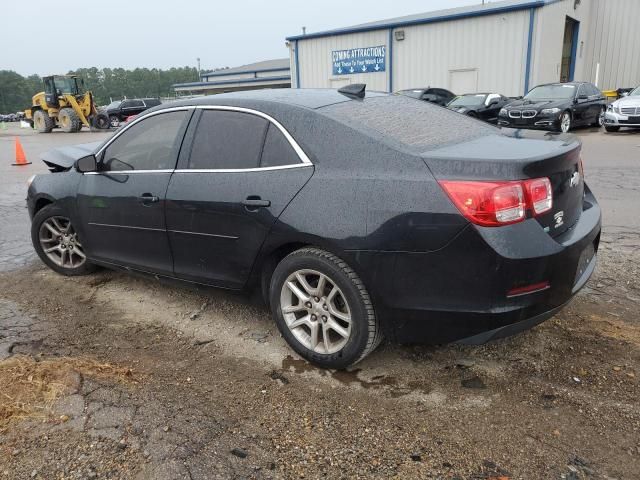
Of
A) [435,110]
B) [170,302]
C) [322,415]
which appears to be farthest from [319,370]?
[435,110]

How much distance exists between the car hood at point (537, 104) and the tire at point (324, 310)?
14231 millimetres

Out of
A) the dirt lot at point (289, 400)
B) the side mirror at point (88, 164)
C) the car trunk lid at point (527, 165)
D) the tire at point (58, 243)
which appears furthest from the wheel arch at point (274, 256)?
the tire at point (58, 243)

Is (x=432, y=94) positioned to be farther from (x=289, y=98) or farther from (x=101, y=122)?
(x=101, y=122)

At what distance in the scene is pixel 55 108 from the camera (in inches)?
1096

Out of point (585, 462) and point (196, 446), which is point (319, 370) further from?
point (585, 462)

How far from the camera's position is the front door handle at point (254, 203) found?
3095mm

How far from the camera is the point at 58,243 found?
4844 millimetres

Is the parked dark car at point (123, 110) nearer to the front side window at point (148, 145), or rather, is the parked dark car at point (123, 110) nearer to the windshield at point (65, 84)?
the windshield at point (65, 84)

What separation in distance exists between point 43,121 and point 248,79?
1146 inches

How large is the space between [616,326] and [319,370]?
79.6 inches

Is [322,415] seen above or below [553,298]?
below

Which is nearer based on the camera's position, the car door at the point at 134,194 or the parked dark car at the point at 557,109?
the car door at the point at 134,194

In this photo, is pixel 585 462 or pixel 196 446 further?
pixel 196 446

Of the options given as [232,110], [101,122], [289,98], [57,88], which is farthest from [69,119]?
[289,98]
